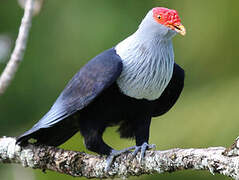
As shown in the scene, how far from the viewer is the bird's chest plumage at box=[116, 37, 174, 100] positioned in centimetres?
347

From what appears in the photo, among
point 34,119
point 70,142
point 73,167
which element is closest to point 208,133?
point 70,142

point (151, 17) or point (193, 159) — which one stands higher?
point (151, 17)

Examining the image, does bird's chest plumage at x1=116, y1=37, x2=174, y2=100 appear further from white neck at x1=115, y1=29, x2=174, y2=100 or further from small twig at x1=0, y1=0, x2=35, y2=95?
small twig at x1=0, y1=0, x2=35, y2=95

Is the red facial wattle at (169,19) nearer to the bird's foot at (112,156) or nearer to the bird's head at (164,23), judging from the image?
the bird's head at (164,23)

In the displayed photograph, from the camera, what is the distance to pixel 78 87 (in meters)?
3.63

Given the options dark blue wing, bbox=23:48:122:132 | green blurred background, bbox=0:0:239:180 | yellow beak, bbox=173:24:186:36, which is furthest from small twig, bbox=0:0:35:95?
green blurred background, bbox=0:0:239:180

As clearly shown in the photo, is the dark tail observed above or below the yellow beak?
below

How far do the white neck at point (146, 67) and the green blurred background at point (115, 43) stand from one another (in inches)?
44.2

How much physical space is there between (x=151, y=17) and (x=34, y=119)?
357 cm

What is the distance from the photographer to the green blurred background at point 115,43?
15.4 feet

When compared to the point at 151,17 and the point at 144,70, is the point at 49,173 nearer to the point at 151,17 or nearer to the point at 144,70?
the point at 144,70

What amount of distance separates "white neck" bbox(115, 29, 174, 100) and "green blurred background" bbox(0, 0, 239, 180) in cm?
112

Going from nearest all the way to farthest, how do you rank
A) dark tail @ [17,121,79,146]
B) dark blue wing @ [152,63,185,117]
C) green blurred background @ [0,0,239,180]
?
dark tail @ [17,121,79,146], dark blue wing @ [152,63,185,117], green blurred background @ [0,0,239,180]

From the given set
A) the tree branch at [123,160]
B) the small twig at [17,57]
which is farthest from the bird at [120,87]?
the small twig at [17,57]
